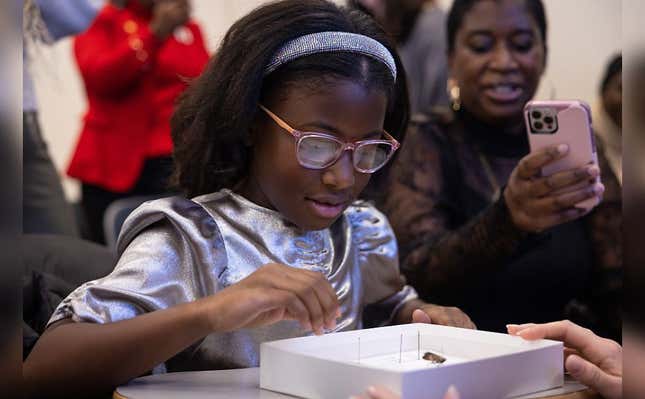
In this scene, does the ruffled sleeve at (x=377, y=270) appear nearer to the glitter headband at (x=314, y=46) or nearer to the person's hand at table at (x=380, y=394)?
the glitter headband at (x=314, y=46)

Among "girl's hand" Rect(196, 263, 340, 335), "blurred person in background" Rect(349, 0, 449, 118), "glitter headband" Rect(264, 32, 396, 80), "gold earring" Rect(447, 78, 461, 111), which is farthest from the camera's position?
"blurred person in background" Rect(349, 0, 449, 118)

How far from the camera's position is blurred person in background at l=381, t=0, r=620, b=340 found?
6.82 ft

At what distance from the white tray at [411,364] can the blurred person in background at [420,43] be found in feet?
7.35

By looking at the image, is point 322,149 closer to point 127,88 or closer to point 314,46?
point 314,46

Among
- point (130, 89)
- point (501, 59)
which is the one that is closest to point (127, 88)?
point (130, 89)

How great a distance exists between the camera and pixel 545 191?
1.94 meters

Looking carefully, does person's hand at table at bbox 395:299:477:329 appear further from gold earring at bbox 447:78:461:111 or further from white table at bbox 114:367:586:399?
gold earring at bbox 447:78:461:111

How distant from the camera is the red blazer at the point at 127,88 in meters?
3.32

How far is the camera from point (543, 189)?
194 cm

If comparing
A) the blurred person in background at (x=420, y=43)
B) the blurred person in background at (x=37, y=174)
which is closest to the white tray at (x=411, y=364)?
the blurred person in background at (x=37, y=174)

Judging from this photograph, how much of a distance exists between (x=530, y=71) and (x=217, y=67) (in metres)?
1.12

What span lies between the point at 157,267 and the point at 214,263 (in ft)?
0.35

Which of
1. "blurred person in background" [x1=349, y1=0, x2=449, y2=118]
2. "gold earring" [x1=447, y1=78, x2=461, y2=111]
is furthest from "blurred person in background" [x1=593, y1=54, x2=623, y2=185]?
"blurred person in background" [x1=349, y1=0, x2=449, y2=118]

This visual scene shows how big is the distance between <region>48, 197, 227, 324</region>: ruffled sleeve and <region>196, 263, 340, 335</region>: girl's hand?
14cm
